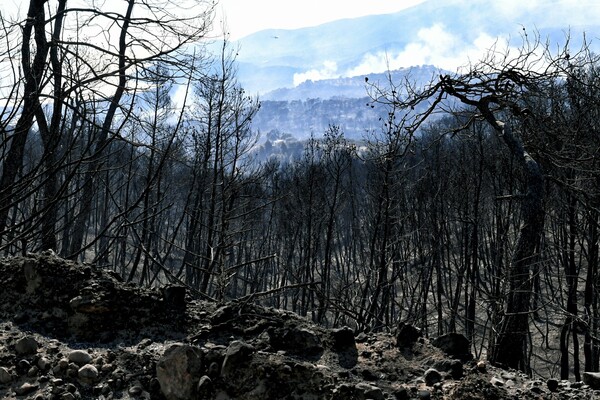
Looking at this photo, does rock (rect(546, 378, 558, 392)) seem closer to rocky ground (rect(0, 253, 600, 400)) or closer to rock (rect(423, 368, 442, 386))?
rocky ground (rect(0, 253, 600, 400))

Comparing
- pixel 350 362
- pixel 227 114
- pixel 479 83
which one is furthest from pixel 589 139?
pixel 350 362

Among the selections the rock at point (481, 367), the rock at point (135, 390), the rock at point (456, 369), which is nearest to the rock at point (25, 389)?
the rock at point (135, 390)

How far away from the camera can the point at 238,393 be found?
2.26 metres

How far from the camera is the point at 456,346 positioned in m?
2.55

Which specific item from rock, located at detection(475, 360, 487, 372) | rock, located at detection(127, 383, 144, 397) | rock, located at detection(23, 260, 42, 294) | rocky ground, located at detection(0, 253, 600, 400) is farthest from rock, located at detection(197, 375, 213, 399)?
rock, located at detection(23, 260, 42, 294)

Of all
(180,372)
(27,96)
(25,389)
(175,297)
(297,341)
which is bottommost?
(25,389)

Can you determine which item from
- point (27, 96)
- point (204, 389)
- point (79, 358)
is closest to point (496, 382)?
point (204, 389)

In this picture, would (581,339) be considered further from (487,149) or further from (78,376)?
(78,376)

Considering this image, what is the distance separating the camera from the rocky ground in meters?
2.26

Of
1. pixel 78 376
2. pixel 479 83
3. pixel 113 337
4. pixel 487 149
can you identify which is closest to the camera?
pixel 78 376

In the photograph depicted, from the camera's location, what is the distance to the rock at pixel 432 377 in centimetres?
230

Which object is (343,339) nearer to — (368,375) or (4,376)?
(368,375)

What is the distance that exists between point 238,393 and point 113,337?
87cm

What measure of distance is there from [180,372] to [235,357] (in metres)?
0.24
